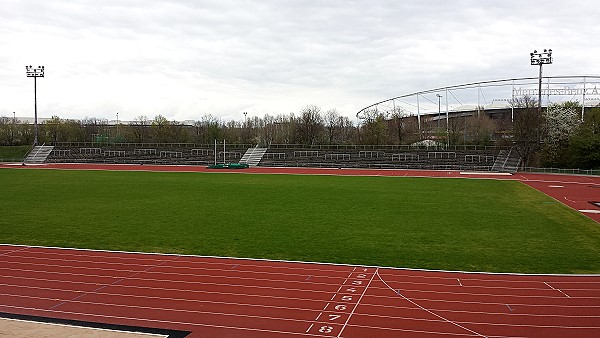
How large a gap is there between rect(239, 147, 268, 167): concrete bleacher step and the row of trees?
11.8 metres

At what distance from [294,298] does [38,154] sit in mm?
62585

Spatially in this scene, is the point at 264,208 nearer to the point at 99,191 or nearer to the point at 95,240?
the point at 95,240

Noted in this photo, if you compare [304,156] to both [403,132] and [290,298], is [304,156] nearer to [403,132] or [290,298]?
[403,132]

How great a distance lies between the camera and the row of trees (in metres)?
47.6

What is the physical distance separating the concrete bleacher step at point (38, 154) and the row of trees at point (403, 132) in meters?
11.7

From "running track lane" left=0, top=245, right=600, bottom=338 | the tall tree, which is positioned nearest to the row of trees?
the tall tree

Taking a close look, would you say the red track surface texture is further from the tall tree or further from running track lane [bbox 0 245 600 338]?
the tall tree

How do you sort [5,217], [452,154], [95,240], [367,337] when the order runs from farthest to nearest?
[452,154]
[5,217]
[95,240]
[367,337]

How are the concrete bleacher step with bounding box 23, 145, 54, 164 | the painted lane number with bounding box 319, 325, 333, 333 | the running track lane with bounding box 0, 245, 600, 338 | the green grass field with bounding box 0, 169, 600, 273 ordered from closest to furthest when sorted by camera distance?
the painted lane number with bounding box 319, 325, 333, 333, the running track lane with bounding box 0, 245, 600, 338, the green grass field with bounding box 0, 169, 600, 273, the concrete bleacher step with bounding box 23, 145, 54, 164

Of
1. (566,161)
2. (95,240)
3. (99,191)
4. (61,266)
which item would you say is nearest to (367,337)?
(61,266)

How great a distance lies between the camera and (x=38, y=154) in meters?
63.0

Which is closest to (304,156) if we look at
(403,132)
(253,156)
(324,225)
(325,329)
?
(253,156)

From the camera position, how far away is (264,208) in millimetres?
21828

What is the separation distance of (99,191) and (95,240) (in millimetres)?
14326
